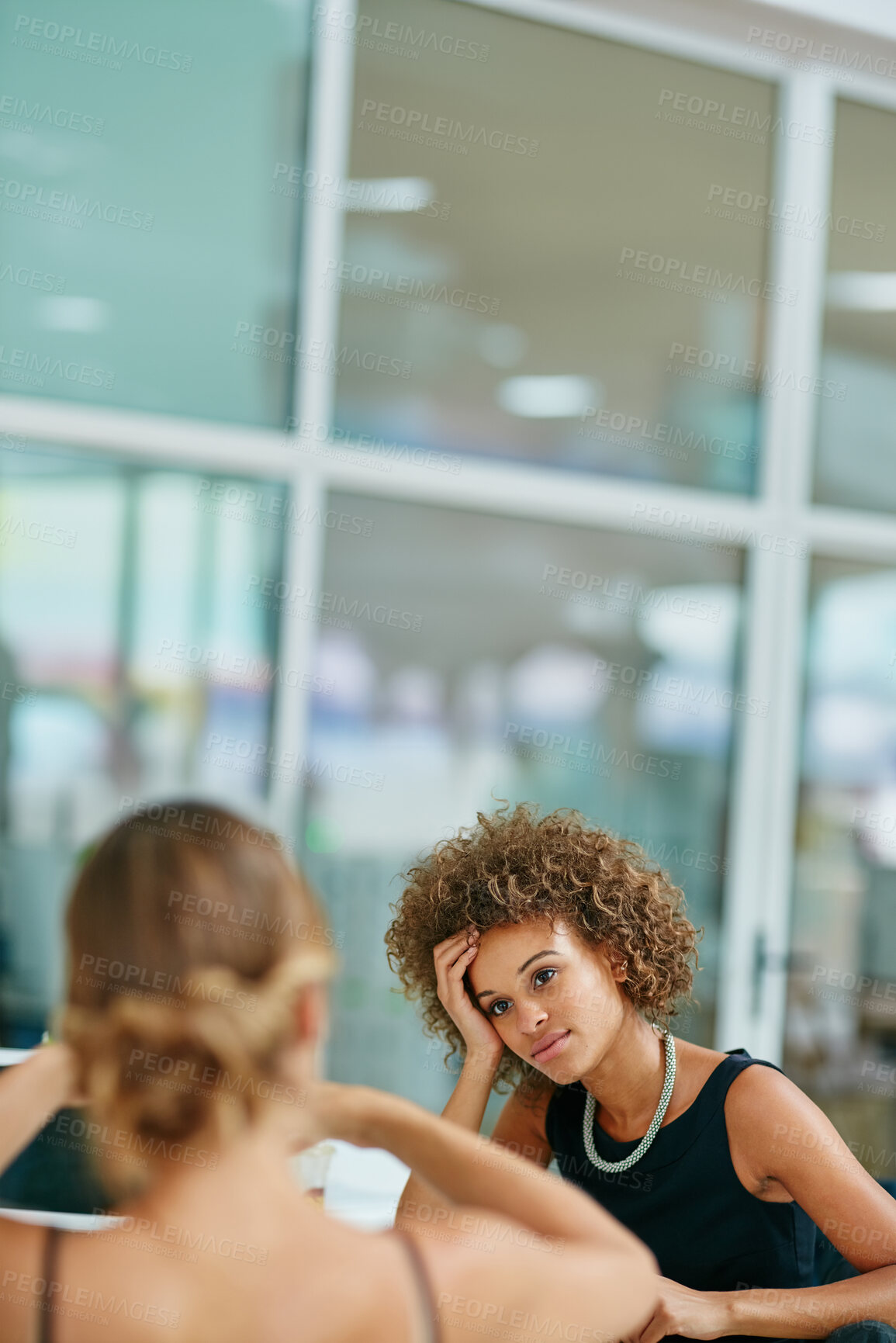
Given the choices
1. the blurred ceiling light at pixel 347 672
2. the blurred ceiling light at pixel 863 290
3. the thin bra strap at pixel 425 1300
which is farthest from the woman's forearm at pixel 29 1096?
the blurred ceiling light at pixel 863 290

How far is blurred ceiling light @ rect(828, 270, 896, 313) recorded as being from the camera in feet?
12.7

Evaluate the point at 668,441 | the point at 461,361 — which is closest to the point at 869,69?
the point at 668,441

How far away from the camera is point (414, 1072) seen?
345 centimetres

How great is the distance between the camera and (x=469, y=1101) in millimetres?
1788

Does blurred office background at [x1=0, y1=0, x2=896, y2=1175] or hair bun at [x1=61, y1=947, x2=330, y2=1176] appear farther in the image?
blurred office background at [x1=0, y1=0, x2=896, y2=1175]

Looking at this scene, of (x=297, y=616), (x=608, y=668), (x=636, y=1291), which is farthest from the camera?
(x=608, y=668)

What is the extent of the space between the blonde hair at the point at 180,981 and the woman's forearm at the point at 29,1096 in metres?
0.21

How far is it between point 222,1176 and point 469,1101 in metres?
0.78

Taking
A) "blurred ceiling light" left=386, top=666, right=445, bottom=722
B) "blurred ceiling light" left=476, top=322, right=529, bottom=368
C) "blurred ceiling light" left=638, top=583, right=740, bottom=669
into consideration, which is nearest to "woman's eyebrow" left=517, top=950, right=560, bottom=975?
"blurred ceiling light" left=386, top=666, right=445, bottom=722

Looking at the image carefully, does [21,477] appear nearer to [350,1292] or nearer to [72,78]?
[72,78]

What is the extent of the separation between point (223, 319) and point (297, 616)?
31.4 inches

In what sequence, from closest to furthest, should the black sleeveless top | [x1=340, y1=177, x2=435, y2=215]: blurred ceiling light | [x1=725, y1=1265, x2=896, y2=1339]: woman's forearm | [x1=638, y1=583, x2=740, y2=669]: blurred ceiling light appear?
[x1=725, y1=1265, x2=896, y2=1339]: woman's forearm < the black sleeveless top < [x1=340, y1=177, x2=435, y2=215]: blurred ceiling light < [x1=638, y1=583, x2=740, y2=669]: blurred ceiling light

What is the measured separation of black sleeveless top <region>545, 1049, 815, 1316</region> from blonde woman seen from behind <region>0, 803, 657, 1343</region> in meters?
0.65

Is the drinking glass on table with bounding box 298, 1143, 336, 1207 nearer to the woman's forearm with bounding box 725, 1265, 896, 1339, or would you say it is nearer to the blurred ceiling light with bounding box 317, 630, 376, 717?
the woman's forearm with bounding box 725, 1265, 896, 1339
